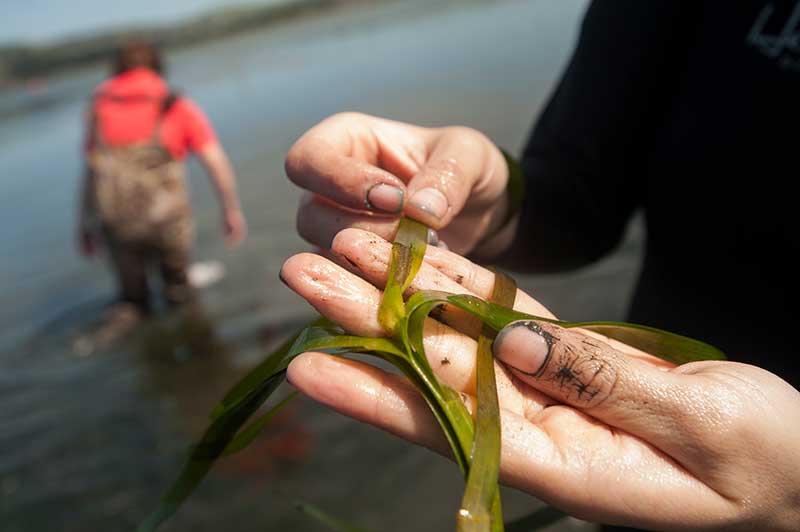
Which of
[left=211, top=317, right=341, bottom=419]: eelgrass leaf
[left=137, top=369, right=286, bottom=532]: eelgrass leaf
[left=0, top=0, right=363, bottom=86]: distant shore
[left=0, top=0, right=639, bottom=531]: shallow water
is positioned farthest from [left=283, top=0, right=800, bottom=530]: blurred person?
[left=0, top=0, right=363, bottom=86]: distant shore

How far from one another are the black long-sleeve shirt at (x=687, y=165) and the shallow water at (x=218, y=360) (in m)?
1.90

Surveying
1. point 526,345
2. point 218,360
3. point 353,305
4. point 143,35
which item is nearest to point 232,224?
point 218,360

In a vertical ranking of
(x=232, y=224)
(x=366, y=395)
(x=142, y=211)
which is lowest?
(x=232, y=224)

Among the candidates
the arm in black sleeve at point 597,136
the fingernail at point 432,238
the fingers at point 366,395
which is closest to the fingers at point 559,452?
the fingers at point 366,395

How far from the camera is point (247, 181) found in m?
10.9

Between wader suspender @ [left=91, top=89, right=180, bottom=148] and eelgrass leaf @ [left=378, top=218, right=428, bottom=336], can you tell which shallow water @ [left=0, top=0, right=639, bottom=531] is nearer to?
wader suspender @ [left=91, top=89, right=180, bottom=148]

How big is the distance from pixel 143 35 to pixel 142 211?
40529 millimetres

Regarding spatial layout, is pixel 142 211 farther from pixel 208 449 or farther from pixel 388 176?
pixel 388 176

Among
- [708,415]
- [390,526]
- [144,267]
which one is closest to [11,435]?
[144,267]

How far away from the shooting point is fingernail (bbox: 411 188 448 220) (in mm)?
1722

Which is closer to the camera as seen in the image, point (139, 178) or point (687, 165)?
point (687, 165)

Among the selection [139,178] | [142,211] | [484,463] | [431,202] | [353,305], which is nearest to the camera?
[484,463]

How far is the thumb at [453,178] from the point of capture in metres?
1.74

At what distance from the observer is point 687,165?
6.68 feet
